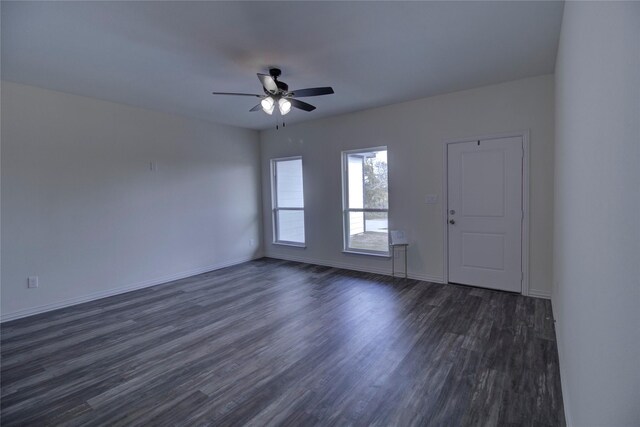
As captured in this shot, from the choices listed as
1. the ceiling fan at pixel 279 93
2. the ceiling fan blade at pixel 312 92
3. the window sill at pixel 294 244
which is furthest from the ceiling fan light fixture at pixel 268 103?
the window sill at pixel 294 244

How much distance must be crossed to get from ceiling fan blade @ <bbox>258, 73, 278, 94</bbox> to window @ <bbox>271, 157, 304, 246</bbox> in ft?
9.16

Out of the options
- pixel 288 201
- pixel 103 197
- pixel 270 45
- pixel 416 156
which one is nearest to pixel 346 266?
pixel 288 201

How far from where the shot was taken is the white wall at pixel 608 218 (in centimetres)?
67

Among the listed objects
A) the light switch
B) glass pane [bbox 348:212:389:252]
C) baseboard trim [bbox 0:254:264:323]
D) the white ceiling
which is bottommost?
baseboard trim [bbox 0:254:264:323]

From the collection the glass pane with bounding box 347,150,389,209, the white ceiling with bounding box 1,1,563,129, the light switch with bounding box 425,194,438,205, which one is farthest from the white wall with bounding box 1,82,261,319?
the light switch with bounding box 425,194,438,205

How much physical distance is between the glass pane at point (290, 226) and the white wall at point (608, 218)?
4.90 metres

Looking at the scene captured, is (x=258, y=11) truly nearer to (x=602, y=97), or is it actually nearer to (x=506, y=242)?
(x=602, y=97)

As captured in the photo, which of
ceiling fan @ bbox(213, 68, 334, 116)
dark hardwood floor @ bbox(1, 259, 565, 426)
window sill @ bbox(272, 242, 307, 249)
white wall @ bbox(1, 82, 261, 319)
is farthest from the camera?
window sill @ bbox(272, 242, 307, 249)

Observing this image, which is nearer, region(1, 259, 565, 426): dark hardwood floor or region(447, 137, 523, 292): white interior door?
region(1, 259, 565, 426): dark hardwood floor

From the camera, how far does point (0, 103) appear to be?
3432 mm

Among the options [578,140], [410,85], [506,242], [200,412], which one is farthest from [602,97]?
[506,242]

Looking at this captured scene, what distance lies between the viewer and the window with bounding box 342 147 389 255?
5039mm

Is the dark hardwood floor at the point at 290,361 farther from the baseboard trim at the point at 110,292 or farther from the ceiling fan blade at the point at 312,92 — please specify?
the ceiling fan blade at the point at 312,92

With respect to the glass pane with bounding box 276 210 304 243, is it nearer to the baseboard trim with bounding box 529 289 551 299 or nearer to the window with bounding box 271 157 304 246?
the window with bounding box 271 157 304 246
